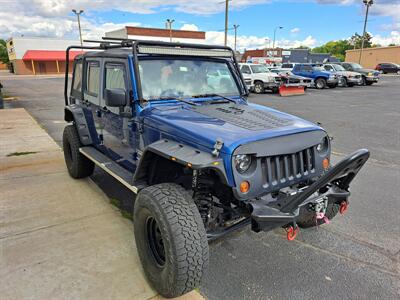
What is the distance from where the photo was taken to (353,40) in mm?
116438

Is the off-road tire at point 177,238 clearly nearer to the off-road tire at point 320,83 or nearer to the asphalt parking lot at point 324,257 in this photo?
the asphalt parking lot at point 324,257

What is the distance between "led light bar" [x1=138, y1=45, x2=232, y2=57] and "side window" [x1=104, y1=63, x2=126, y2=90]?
36cm

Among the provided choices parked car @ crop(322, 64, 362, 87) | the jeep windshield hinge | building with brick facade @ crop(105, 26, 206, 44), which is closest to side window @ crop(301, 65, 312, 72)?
parked car @ crop(322, 64, 362, 87)

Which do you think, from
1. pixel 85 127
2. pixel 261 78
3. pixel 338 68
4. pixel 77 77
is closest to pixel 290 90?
pixel 261 78

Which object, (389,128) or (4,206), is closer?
(4,206)

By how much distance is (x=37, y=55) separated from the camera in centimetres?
5381

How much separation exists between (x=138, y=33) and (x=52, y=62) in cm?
1555

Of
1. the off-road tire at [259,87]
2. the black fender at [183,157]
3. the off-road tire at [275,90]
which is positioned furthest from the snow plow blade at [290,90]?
the black fender at [183,157]

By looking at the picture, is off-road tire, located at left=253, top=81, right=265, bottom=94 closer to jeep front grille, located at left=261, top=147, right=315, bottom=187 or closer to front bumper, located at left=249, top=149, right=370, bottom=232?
jeep front grille, located at left=261, top=147, right=315, bottom=187

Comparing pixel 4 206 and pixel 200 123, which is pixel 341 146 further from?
pixel 4 206

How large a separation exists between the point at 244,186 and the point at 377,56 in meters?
65.0

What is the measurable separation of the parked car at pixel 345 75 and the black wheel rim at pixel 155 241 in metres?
23.1

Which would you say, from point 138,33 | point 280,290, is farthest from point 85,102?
point 138,33

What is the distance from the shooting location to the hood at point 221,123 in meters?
2.57
